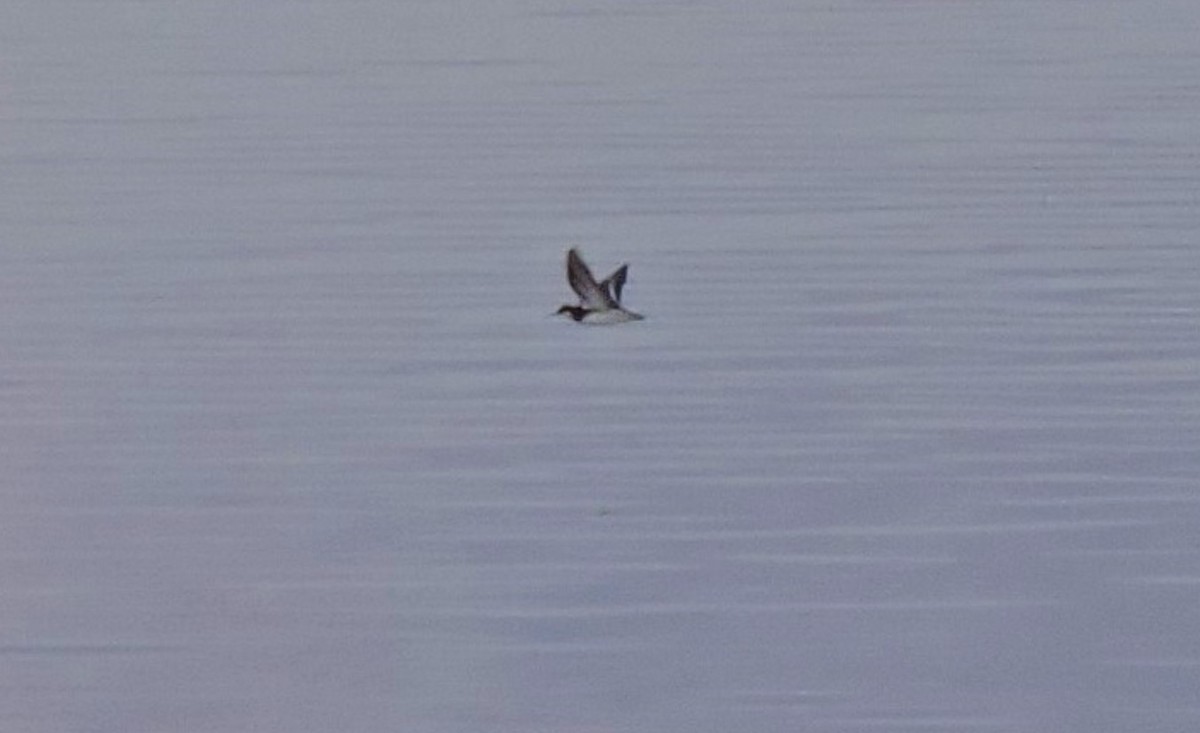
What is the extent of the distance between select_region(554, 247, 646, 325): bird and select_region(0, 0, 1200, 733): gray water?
198 millimetres

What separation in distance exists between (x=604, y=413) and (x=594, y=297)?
159 centimetres

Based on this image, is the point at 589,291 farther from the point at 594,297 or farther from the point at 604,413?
the point at 604,413

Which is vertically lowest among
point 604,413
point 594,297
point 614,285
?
point 604,413

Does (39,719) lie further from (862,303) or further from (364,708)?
(862,303)

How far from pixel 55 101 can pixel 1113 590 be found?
1799cm

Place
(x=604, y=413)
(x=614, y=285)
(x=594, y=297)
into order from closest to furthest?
(x=604, y=413) → (x=594, y=297) → (x=614, y=285)

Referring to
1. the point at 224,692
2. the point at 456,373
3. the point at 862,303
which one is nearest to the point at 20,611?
the point at 224,692

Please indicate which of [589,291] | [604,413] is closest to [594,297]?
[589,291]

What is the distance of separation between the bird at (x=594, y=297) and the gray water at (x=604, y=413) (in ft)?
0.65

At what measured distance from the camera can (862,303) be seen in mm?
17891

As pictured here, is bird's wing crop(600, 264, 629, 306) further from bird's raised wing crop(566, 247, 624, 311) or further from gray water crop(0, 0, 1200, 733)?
gray water crop(0, 0, 1200, 733)

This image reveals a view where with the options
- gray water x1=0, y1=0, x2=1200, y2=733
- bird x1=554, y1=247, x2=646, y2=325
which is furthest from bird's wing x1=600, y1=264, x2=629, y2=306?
gray water x1=0, y1=0, x2=1200, y2=733

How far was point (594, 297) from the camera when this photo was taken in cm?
1688

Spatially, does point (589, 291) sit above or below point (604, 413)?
above
